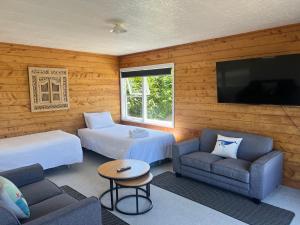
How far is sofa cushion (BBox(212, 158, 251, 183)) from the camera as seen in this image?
294 centimetres

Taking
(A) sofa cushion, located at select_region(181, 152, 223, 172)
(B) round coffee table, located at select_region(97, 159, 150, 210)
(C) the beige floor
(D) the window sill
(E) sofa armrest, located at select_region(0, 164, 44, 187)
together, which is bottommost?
(C) the beige floor

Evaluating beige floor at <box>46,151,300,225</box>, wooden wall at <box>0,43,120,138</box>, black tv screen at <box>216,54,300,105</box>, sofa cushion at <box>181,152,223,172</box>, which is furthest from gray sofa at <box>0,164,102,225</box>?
black tv screen at <box>216,54,300,105</box>

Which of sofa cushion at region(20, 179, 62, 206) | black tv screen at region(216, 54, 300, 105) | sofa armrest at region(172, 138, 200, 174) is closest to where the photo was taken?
sofa cushion at region(20, 179, 62, 206)

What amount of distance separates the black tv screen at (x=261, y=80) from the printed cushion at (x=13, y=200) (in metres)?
3.16

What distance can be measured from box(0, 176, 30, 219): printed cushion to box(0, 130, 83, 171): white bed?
5.59 feet

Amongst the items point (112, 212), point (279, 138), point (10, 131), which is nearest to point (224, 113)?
point (279, 138)

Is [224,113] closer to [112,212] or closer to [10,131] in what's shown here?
[112,212]

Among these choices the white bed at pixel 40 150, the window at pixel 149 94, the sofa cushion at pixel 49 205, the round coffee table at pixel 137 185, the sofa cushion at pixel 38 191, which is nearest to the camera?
the sofa cushion at pixel 49 205

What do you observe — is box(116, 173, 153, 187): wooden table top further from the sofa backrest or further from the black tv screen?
the black tv screen

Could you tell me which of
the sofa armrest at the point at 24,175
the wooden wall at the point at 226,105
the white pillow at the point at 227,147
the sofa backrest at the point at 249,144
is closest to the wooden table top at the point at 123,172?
the sofa armrest at the point at 24,175

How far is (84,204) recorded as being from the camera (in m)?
1.80

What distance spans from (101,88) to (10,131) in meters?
2.16

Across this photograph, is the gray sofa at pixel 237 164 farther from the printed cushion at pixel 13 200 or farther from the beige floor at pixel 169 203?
the printed cushion at pixel 13 200

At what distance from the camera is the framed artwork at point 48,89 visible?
452 centimetres
